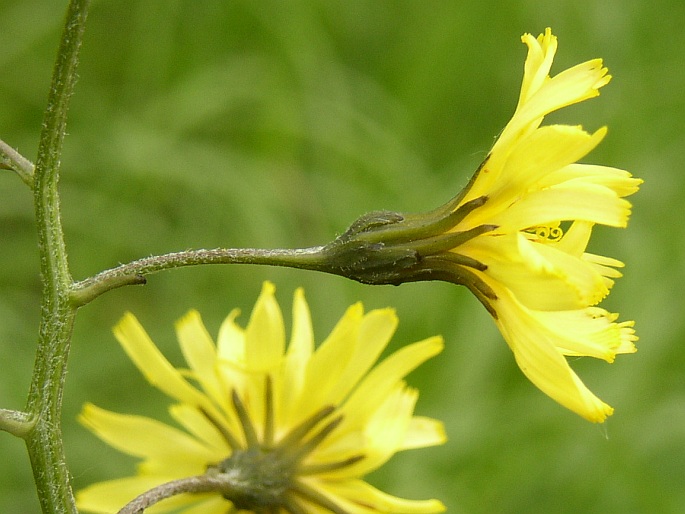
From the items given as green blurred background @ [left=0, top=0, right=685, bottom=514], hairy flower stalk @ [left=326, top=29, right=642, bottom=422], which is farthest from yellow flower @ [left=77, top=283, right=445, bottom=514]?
green blurred background @ [left=0, top=0, right=685, bottom=514]

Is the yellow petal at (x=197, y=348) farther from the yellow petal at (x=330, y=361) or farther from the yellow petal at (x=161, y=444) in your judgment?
the yellow petal at (x=330, y=361)

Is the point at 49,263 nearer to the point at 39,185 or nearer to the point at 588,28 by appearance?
the point at 39,185

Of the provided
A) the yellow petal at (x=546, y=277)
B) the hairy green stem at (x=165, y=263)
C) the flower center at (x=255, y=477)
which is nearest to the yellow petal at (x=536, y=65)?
the yellow petal at (x=546, y=277)

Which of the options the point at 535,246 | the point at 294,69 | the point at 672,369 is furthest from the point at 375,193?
the point at 535,246

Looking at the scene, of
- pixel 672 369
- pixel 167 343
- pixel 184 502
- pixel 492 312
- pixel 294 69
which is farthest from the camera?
pixel 294 69

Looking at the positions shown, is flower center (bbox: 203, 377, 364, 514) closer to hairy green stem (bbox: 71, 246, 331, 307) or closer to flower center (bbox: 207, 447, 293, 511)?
flower center (bbox: 207, 447, 293, 511)
